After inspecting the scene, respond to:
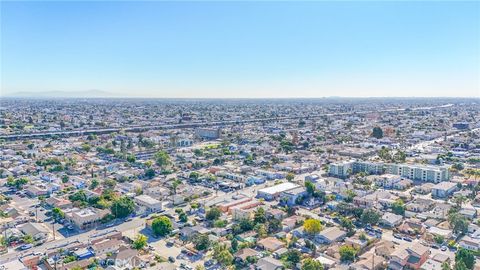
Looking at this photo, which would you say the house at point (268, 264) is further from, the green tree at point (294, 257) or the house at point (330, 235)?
the house at point (330, 235)

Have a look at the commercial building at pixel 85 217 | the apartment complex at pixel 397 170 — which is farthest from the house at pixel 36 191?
the apartment complex at pixel 397 170

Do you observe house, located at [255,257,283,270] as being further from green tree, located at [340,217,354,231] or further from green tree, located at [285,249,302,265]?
green tree, located at [340,217,354,231]

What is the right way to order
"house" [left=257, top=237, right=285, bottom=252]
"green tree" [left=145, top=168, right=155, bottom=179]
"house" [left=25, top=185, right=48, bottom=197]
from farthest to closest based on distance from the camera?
"green tree" [left=145, top=168, right=155, bottom=179]
"house" [left=25, top=185, right=48, bottom=197]
"house" [left=257, top=237, right=285, bottom=252]

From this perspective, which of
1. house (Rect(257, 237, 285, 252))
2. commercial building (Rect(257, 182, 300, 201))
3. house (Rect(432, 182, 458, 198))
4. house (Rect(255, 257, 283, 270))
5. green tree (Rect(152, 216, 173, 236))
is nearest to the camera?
house (Rect(255, 257, 283, 270))

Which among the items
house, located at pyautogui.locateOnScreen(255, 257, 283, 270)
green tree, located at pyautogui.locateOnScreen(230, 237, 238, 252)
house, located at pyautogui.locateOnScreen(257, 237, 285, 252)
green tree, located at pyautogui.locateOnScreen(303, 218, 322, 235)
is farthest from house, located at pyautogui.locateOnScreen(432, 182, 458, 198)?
green tree, located at pyautogui.locateOnScreen(230, 237, 238, 252)

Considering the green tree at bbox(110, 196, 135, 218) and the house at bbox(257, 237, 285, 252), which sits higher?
the green tree at bbox(110, 196, 135, 218)

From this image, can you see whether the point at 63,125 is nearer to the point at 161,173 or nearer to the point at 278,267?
the point at 161,173
